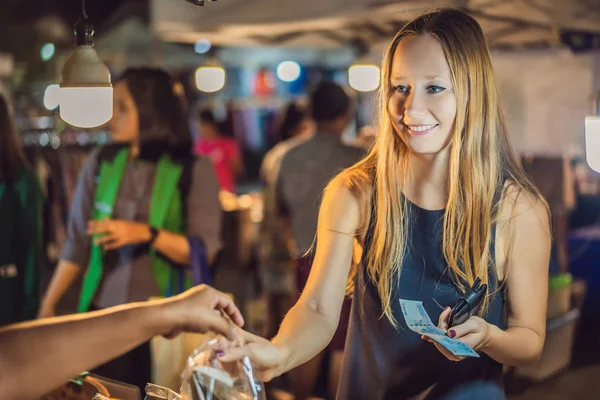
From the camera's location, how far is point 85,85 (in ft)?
8.11

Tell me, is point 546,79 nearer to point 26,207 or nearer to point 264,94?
point 26,207

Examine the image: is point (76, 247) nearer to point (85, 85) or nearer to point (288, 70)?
point (85, 85)

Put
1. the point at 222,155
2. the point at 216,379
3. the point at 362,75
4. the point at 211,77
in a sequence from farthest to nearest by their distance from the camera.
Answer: the point at 211,77, the point at 222,155, the point at 362,75, the point at 216,379

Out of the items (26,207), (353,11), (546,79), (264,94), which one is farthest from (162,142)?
(264,94)

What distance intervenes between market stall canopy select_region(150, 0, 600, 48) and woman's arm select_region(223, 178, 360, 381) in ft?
8.87

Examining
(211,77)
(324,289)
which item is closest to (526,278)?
(324,289)

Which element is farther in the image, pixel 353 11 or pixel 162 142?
pixel 353 11

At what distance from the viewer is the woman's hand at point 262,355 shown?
5.87 ft

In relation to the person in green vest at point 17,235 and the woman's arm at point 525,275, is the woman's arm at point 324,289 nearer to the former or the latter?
the woman's arm at point 525,275

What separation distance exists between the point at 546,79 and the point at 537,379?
283 cm

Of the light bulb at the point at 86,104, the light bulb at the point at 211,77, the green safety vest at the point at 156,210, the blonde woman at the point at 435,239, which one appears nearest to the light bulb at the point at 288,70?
the light bulb at the point at 211,77

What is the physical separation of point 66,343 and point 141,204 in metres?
2.13

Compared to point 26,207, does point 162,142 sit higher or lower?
higher

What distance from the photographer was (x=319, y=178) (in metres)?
5.27
